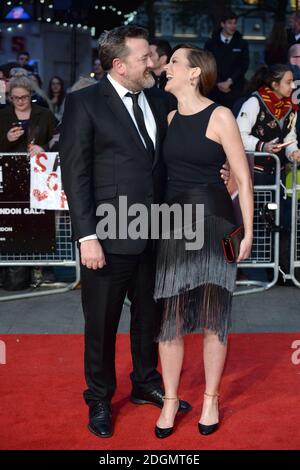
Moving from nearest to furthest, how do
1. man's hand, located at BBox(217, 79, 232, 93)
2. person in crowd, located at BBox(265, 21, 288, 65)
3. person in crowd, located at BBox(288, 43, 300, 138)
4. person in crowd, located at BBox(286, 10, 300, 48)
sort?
person in crowd, located at BBox(288, 43, 300, 138) → person in crowd, located at BBox(265, 21, 288, 65) → man's hand, located at BBox(217, 79, 232, 93) → person in crowd, located at BBox(286, 10, 300, 48)

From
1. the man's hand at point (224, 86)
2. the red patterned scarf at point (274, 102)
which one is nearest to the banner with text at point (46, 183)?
the red patterned scarf at point (274, 102)

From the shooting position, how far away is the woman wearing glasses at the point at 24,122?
654 cm

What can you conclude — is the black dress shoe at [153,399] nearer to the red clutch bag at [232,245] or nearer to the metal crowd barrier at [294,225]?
the red clutch bag at [232,245]

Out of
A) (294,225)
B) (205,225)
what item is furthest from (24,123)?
(205,225)

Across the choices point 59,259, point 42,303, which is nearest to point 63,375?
point 42,303

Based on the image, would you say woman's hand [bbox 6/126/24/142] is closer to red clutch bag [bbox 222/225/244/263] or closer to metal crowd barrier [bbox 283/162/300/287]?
metal crowd barrier [bbox 283/162/300/287]

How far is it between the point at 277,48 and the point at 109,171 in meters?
5.63

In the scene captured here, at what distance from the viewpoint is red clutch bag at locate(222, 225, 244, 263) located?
3.58 metres

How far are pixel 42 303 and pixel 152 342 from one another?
2.29 meters

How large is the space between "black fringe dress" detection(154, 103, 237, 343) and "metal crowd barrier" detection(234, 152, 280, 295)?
269cm

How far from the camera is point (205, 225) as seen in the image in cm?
362

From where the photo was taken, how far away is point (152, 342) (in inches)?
160

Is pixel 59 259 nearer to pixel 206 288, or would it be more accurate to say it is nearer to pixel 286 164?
pixel 286 164

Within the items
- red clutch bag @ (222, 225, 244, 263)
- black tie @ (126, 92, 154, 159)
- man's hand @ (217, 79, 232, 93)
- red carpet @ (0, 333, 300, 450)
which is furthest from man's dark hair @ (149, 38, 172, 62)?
red clutch bag @ (222, 225, 244, 263)
